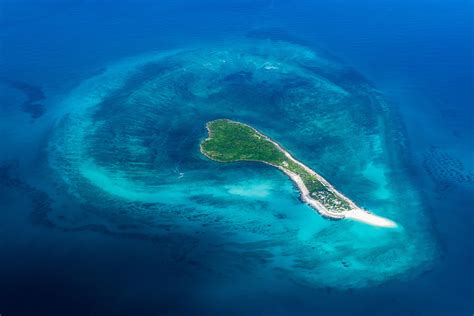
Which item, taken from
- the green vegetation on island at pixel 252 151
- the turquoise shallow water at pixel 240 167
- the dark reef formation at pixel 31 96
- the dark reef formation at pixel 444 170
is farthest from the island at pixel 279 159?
the dark reef formation at pixel 31 96

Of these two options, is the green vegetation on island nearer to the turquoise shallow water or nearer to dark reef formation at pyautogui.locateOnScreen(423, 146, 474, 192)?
the turquoise shallow water

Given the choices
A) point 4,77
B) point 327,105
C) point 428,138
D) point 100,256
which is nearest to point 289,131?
point 327,105

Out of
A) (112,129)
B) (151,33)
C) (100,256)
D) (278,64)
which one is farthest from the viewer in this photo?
(151,33)

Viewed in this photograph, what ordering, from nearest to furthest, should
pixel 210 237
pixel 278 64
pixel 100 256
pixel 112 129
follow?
pixel 100 256
pixel 210 237
pixel 112 129
pixel 278 64

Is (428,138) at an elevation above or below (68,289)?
above

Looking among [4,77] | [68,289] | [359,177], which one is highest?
[4,77]

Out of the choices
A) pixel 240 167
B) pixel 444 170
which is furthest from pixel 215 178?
pixel 444 170

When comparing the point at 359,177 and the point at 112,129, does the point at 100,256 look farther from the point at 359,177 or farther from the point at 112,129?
the point at 359,177

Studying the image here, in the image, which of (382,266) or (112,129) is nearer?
(382,266)

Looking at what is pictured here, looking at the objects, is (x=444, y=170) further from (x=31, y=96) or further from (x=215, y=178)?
(x=31, y=96)
